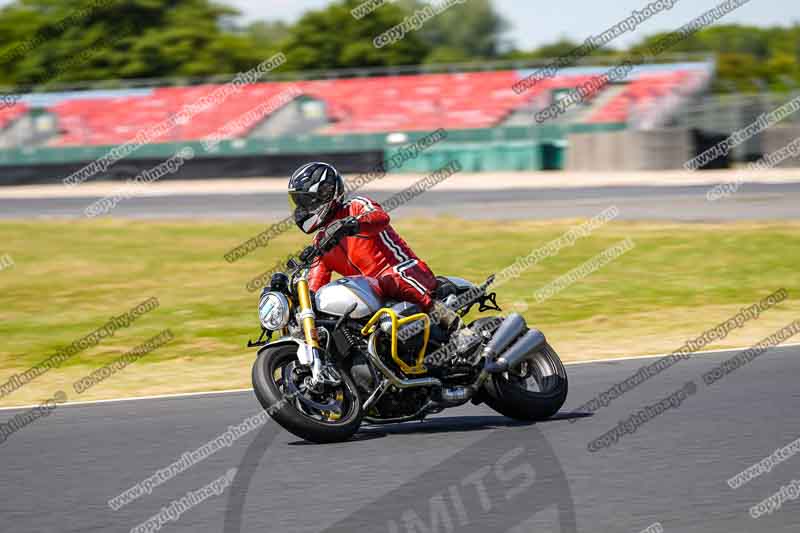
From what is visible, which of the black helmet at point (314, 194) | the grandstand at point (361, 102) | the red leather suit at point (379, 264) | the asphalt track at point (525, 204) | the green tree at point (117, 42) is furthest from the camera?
the green tree at point (117, 42)

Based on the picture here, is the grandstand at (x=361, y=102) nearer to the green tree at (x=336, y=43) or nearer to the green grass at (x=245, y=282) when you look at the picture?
the green grass at (x=245, y=282)

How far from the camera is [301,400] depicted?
271 inches

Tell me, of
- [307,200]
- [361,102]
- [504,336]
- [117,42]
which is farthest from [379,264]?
[117,42]

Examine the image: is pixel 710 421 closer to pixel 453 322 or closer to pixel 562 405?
pixel 562 405

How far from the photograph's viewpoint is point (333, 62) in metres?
67.3

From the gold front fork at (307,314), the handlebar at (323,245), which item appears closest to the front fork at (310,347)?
the gold front fork at (307,314)

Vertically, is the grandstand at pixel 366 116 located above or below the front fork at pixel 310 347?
below

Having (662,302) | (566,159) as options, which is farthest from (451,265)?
(566,159)

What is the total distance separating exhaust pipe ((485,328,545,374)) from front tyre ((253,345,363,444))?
2.91 ft

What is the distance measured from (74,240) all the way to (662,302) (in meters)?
12.7

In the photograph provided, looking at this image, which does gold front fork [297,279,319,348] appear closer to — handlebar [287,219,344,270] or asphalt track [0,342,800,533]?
handlebar [287,219,344,270]

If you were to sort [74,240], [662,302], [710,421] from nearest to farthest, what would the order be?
[710,421], [662,302], [74,240]

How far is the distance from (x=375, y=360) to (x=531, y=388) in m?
1.25

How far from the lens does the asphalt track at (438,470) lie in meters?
5.43
